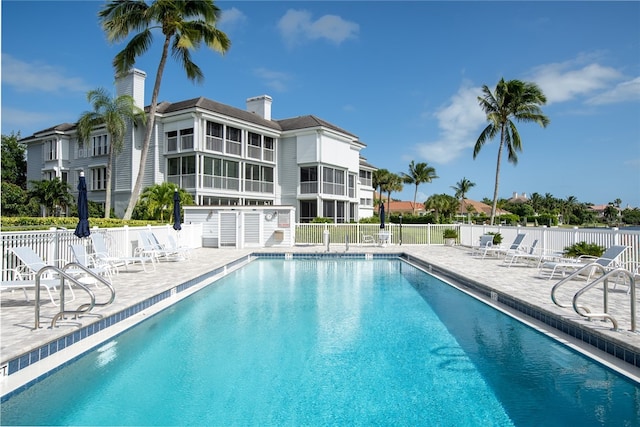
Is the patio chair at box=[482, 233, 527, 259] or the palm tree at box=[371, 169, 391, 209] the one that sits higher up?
the palm tree at box=[371, 169, 391, 209]

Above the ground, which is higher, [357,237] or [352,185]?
[352,185]

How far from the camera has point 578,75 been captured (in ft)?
62.3

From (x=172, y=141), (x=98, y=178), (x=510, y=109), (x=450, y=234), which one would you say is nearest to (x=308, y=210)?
(x=172, y=141)

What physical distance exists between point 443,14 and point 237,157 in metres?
16.6

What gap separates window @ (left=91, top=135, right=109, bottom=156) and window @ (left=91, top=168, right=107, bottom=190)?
1218 mm

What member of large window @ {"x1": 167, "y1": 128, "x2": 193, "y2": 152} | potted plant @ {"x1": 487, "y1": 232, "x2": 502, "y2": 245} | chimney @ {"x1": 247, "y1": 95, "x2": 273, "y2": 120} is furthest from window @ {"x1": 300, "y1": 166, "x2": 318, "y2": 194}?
potted plant @ {"x1": 487, "y1": 232, "x2": 502, "y2": 245}

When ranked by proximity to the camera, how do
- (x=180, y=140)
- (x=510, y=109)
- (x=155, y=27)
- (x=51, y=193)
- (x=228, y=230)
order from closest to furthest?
1. (x=155, y=27)
2. (x=228, y=230)
3. (x=51, y=193)
4. (x=180, y=140)
5. (x=510, y=109)

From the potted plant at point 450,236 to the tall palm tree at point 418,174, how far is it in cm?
4056

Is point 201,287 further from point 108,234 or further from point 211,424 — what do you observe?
point 211,424

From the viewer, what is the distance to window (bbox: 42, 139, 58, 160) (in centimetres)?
3142

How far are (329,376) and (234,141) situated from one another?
25.7 meters

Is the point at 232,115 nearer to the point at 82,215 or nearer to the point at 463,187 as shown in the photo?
the point at 82,215

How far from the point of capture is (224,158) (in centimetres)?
2775

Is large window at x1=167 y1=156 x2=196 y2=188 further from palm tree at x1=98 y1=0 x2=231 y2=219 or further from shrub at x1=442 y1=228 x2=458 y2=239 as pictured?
shrub at x1=442 y1=228 x2=458 y2=239
